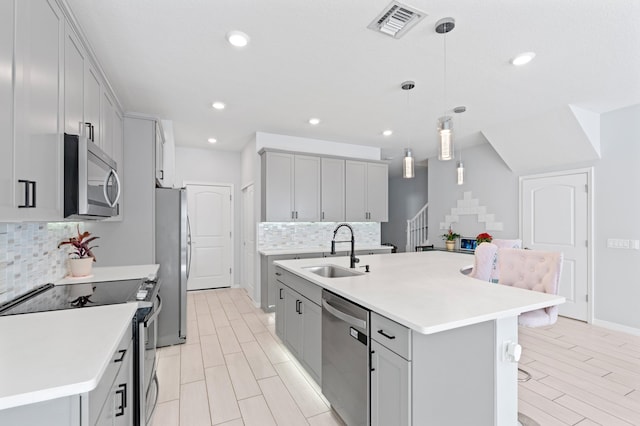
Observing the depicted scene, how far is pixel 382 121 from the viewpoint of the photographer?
4250 millimetres

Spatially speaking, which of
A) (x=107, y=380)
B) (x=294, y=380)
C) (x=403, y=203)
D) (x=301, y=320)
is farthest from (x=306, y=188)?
(x=403, y=203)

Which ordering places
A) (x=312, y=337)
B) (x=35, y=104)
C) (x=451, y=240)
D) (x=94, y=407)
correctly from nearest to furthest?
(x=94, y=407) → (x=35, y=104) → (x=312, y=337) → (x=451, y=240)

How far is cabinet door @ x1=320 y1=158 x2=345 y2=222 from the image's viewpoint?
5082mm

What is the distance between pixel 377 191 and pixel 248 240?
2.53 m

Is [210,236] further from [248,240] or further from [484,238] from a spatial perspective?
[484,238]

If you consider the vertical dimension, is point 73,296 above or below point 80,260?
below

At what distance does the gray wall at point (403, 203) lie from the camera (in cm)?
876

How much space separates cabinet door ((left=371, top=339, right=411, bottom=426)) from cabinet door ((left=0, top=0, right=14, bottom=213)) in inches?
67.2

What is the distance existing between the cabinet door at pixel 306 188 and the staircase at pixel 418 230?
3.34m

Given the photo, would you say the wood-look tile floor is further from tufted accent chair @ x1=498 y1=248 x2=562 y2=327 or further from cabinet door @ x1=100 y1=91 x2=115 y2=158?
cabinet door @ x1=100 y1=91 x2=115 y2=158

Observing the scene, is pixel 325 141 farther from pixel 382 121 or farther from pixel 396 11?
pixel 396 11

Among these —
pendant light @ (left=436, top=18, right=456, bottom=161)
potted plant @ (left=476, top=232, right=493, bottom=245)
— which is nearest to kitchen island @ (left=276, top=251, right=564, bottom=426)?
pendant light @ (left=436, top=18, right=456, bottom=161)

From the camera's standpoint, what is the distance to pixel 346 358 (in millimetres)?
1888

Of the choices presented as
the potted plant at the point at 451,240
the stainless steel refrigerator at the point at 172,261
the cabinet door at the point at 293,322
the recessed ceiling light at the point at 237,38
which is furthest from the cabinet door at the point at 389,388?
the potted plant at the point at 451,240
